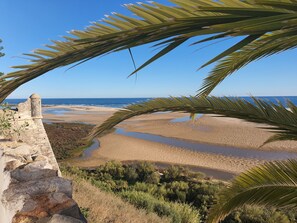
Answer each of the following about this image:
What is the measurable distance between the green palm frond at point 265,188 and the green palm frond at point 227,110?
319 mm

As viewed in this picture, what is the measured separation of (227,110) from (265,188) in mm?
793

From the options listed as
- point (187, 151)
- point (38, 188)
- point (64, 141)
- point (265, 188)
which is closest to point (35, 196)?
point (38, 188)

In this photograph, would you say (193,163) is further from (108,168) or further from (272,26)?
(272,26)

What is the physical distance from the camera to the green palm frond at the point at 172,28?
0.83 meters

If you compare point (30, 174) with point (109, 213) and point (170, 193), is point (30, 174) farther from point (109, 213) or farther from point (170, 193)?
point (170, 193)

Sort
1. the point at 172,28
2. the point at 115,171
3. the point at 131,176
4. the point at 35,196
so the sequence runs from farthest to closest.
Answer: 1. the point at 115,171
2. the point at 131,176
3. the point at 35,196
4. the point at 172,28

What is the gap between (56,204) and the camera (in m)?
2.72

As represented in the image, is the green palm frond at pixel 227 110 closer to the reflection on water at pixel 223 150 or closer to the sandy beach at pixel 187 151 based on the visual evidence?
the sandy beach at pixel 187 151

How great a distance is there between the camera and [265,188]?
235 centimetres

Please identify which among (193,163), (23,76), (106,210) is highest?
(23,76)

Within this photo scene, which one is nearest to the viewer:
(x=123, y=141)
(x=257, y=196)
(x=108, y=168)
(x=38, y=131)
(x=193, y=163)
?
(x=257, y=196)

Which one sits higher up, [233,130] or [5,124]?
[5,124]

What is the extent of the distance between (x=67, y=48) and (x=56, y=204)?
1.99 m

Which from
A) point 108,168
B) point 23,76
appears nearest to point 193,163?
point 108,168
